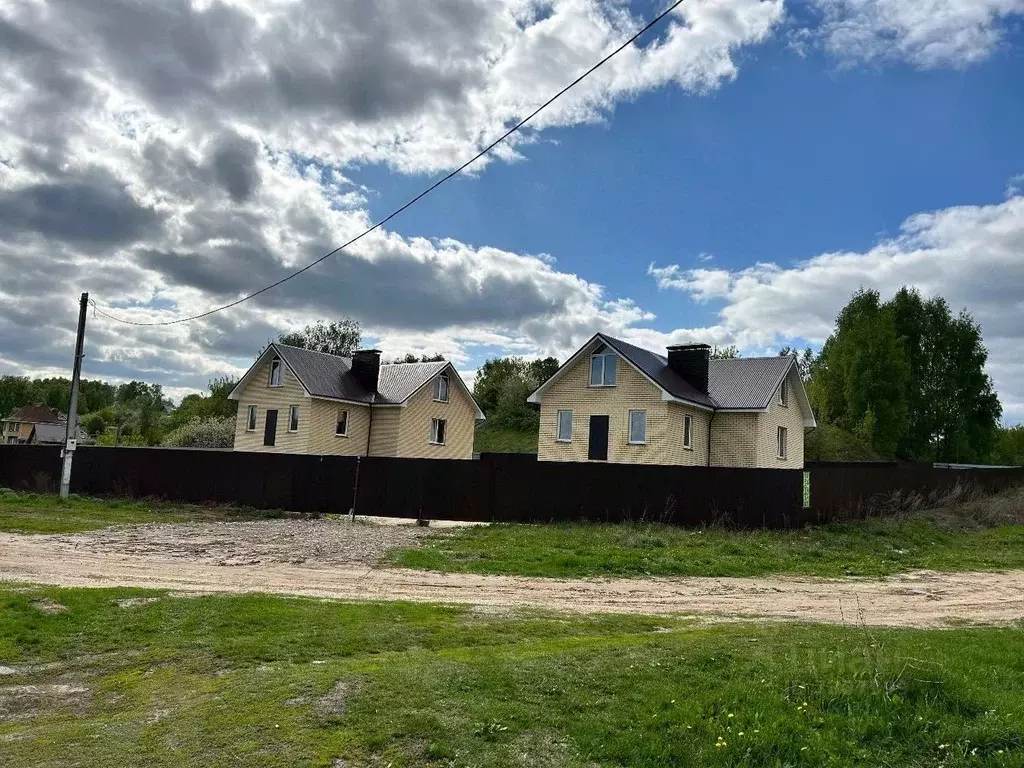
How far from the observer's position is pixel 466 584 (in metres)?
11.5

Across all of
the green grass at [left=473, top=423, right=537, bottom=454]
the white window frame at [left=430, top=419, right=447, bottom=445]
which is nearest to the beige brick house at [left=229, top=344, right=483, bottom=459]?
the white window frame at [left=430, top=419, right=447, bottom=445]

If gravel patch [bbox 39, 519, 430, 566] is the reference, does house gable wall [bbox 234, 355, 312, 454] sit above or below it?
above

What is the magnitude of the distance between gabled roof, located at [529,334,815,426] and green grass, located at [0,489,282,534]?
12.6 metres

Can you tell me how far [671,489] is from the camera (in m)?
18.9

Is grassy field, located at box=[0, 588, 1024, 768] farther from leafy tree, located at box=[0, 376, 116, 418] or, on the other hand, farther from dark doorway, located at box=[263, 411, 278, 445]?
leafy tree, located at box=[0, 376, 116, 418]

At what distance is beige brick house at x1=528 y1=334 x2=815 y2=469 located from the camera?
28.2 m

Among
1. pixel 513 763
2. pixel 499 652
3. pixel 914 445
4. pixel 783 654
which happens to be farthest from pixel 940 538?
pixel 914 445

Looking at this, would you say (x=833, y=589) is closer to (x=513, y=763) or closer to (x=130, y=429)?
(x=513, y=763)

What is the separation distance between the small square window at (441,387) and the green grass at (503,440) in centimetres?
1469

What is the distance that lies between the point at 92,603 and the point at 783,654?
7.69 meters

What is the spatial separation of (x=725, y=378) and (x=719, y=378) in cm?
30

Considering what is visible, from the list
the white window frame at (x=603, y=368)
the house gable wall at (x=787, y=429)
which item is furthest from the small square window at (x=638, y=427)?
the house gable wall at (x=787, y=429)

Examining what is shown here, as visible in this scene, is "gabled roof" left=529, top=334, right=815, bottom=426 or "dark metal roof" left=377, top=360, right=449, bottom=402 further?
"dark metal roof" left=377, top=360, right=449, bottom=402

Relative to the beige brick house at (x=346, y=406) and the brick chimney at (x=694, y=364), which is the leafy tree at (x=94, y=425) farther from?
the brick chimney at (x=694, y=364)
